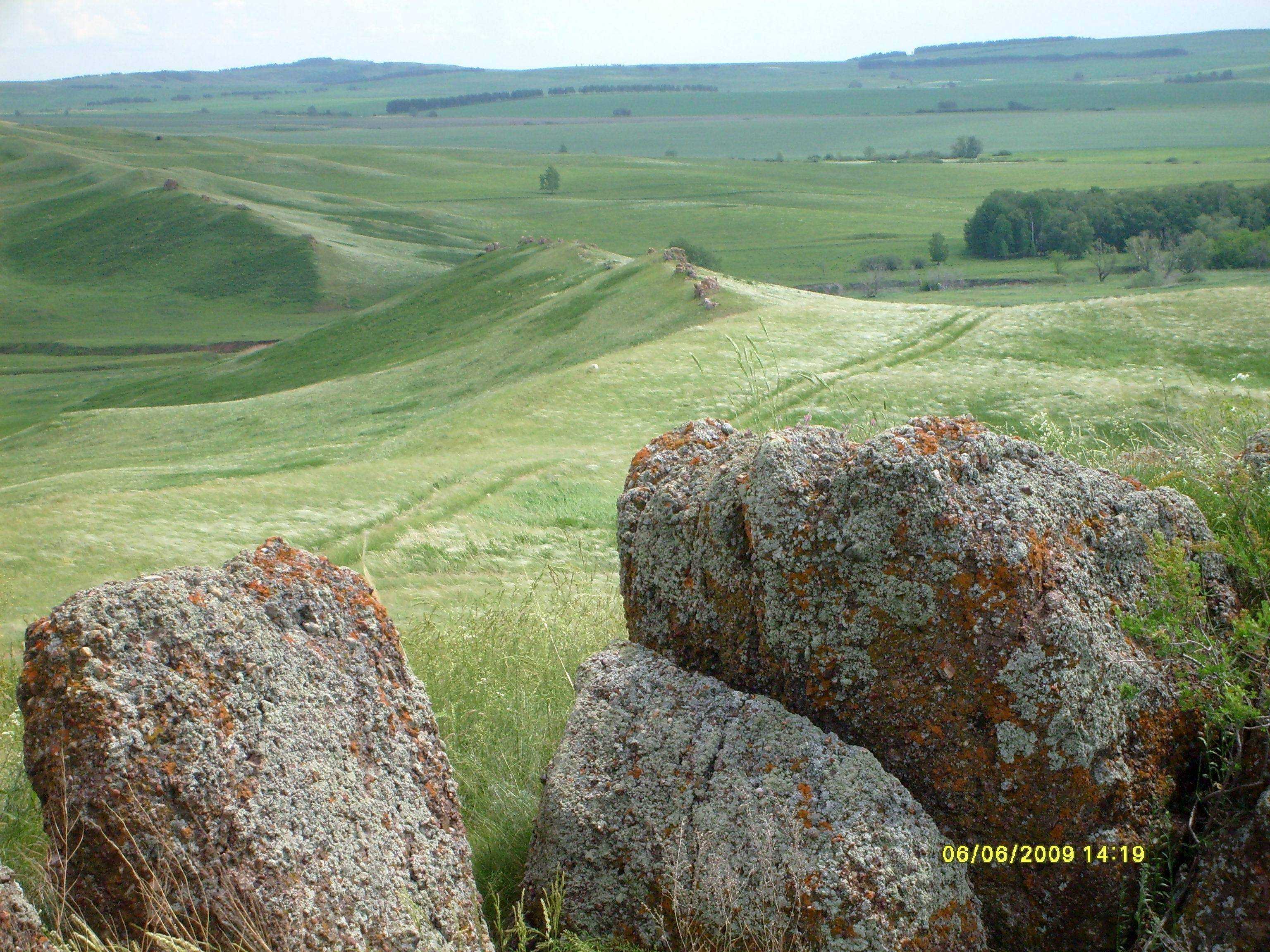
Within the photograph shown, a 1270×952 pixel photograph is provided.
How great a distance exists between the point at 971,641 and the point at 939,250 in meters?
106

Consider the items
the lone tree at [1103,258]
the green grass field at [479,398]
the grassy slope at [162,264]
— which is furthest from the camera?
the lone tree at [1103,258]

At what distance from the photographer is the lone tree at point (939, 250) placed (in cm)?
10325

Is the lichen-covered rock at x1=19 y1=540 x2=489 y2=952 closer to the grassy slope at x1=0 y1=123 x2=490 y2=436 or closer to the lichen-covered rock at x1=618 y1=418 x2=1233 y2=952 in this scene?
the lichen-covered rock at x1=618 y1=418 x2=1233 y2=952

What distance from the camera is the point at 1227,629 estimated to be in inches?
182

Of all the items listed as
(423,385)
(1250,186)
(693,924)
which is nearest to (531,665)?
(693,924)

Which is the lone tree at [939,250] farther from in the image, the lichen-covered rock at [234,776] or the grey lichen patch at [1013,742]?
the lichen-covered rock at [234,776]

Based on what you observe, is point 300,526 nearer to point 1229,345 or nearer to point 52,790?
point 52,790

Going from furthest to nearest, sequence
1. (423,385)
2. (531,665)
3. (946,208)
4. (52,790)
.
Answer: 1. (946,208)
2. (423,385)
3. (531,665)
4. (52,790)

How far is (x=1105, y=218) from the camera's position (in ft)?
343

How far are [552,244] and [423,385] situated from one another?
22830 mm

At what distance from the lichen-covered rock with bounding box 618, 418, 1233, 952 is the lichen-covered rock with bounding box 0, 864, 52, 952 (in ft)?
8.91

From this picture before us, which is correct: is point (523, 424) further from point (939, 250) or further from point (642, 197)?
point (642, 197)

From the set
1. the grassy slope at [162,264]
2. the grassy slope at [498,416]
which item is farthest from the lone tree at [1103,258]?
the grassy slope at [162,264]

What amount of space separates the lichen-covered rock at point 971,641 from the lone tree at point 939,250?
10422 cm
